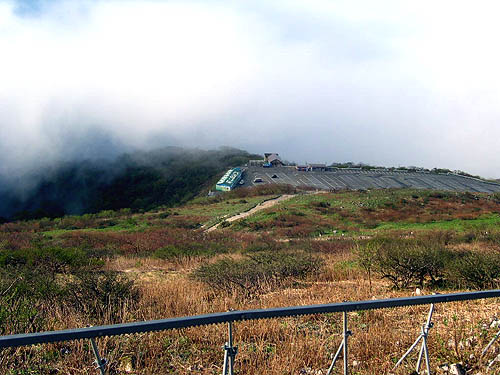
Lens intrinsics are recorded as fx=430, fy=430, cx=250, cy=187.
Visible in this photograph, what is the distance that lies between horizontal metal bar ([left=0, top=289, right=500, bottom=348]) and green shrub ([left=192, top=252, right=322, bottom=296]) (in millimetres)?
4852

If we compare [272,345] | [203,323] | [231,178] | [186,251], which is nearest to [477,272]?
[272,345]

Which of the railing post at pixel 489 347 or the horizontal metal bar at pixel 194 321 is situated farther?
the railing post at pixel 489 347

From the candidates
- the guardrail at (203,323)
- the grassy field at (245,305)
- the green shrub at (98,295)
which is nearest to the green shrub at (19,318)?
the grassy field at (245,305)

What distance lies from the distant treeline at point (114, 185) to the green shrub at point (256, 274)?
6188 centimetres

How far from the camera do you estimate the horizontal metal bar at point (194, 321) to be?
2633mm

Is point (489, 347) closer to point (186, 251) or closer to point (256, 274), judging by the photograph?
point (256, 274)

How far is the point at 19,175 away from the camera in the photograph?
79.6 meters

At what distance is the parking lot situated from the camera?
6894cm

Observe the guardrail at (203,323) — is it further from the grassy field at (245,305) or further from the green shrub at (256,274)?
the green shrub at (256,274)

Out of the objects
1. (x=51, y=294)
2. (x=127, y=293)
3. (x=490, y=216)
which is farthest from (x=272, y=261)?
(x=490, y=216)

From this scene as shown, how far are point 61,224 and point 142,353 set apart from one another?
1545 inches

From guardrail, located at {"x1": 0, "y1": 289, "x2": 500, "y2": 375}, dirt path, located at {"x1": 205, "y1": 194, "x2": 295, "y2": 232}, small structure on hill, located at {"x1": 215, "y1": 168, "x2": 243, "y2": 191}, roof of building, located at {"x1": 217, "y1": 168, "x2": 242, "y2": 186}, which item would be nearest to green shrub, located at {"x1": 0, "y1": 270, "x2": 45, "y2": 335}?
guardrail, located at {"x1": 0, "y1": 289, "x2": 500, "y2": 375}

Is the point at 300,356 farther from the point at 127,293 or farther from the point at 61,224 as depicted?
the point at 61,224

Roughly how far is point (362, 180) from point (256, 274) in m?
66.3
